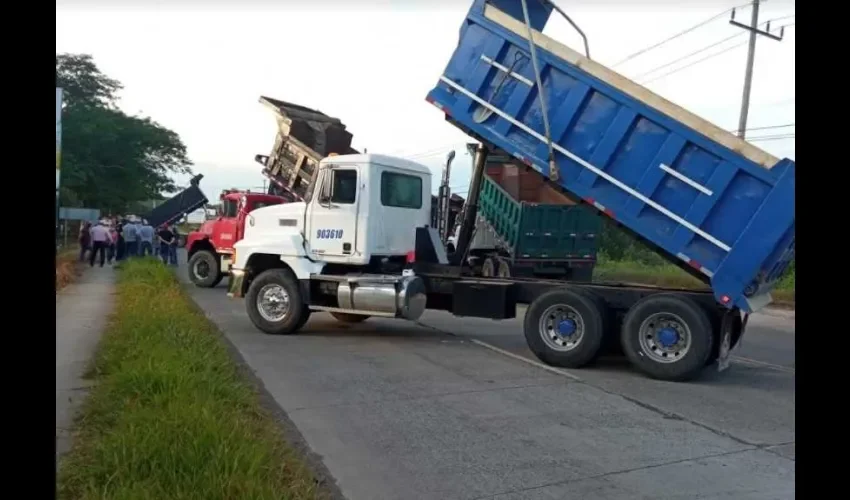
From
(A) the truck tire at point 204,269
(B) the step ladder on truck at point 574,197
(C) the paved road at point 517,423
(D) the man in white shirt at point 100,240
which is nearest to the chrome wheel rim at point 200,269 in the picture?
(A) the truck tire at point 204,269

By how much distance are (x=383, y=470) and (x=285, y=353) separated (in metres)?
4.68

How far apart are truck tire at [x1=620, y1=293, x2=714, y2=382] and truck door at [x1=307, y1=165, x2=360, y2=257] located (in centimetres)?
397

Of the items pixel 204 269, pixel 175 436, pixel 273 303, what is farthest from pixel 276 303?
pixel 204 269

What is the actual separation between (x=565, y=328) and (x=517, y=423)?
110 inches

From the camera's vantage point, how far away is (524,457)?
5578 millimetres

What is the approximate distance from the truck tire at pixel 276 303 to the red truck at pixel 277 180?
680 centimetres

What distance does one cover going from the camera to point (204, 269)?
19.2m

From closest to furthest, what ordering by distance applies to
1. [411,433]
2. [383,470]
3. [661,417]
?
[383,470] < [411,433] < [661,417]

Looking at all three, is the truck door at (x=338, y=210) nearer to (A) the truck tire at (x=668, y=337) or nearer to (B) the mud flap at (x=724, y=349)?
(A) the truck tire at (x=668, y=337)

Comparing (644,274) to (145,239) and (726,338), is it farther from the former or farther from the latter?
(726,338)

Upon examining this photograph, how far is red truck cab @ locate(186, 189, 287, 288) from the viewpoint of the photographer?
1795 centimetres
